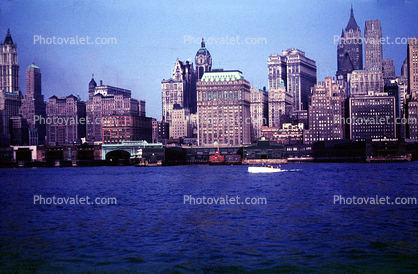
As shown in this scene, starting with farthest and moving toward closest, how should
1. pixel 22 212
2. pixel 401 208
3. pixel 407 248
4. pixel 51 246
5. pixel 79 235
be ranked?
1. pixel 22 212
2. pixel 401 208
3. pixel 79 235
4. pixel 51 246
5. pixel 407 248

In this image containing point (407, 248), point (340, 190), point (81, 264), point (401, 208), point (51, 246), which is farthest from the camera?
point (340, 190)

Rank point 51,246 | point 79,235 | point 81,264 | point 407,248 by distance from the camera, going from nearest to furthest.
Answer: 1. point 81,264
2. point 407,248
3. point 51,246
4. point 79,235

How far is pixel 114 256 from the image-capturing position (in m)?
31.1

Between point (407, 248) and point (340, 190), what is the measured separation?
4398 cm

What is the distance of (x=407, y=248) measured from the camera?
32.0 meters

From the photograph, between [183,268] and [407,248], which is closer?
[183,268]

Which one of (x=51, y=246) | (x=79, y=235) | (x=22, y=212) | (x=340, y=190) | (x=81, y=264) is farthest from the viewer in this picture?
(x=340, y=190)

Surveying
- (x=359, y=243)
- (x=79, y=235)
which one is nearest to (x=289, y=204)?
(x=359, y=243)

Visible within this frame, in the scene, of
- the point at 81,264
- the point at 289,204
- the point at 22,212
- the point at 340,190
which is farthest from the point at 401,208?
the point at 22,212

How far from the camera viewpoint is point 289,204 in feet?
186

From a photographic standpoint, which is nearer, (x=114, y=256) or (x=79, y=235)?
(x=114, y=256)

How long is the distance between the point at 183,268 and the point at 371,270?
10.9 metres

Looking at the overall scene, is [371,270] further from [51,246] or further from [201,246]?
[51,246]

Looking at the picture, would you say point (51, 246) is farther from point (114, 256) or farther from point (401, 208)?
point (401, 208)
